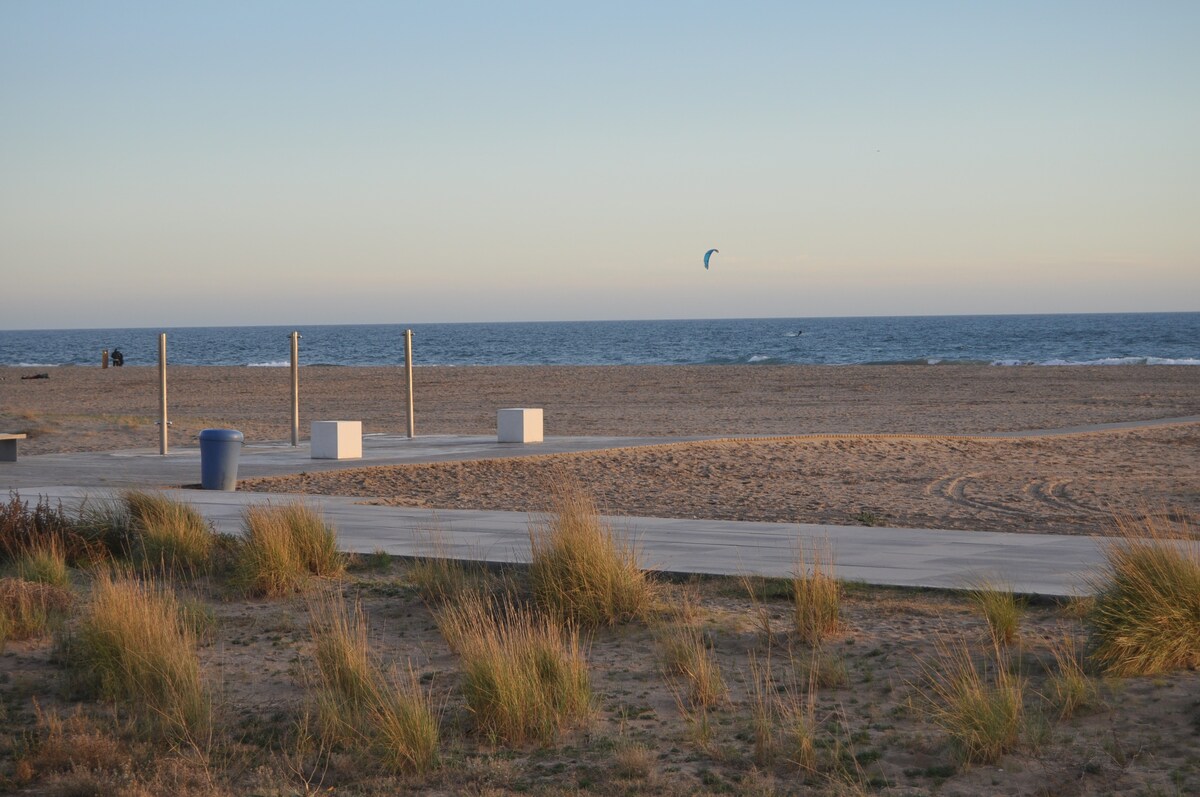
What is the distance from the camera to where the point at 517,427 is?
66.9 feet

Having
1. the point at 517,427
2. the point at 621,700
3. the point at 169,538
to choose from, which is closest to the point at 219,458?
the point at 169,538

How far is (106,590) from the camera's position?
7.68 meters

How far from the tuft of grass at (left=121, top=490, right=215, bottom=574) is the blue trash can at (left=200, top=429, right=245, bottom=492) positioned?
12.0ft

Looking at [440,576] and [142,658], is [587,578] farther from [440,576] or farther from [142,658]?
[142,658]

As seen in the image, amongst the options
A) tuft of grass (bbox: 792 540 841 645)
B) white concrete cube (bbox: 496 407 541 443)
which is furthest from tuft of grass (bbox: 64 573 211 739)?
white concrete cube (bbox: 496 407 541 443)

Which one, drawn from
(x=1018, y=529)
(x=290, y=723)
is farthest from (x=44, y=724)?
(x=1018, y=529)

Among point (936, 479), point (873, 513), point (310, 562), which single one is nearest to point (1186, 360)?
point (936, 479)

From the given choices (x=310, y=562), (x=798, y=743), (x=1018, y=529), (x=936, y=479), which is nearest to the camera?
(x=798, y=743)

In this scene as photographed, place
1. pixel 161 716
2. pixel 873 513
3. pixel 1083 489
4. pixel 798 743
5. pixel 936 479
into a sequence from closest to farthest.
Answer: pixel 798 743, pixel 161 716, pixel 873 513, pixel 1083 489, pixel 936 479

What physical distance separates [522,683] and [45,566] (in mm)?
4799

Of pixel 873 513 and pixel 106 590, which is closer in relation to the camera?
pixel 106 590

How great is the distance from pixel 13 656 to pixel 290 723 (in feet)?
7.71

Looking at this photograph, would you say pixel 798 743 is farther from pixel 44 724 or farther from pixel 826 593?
pixel 44 724

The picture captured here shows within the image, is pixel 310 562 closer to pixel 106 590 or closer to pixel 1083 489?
pixel 106 590
